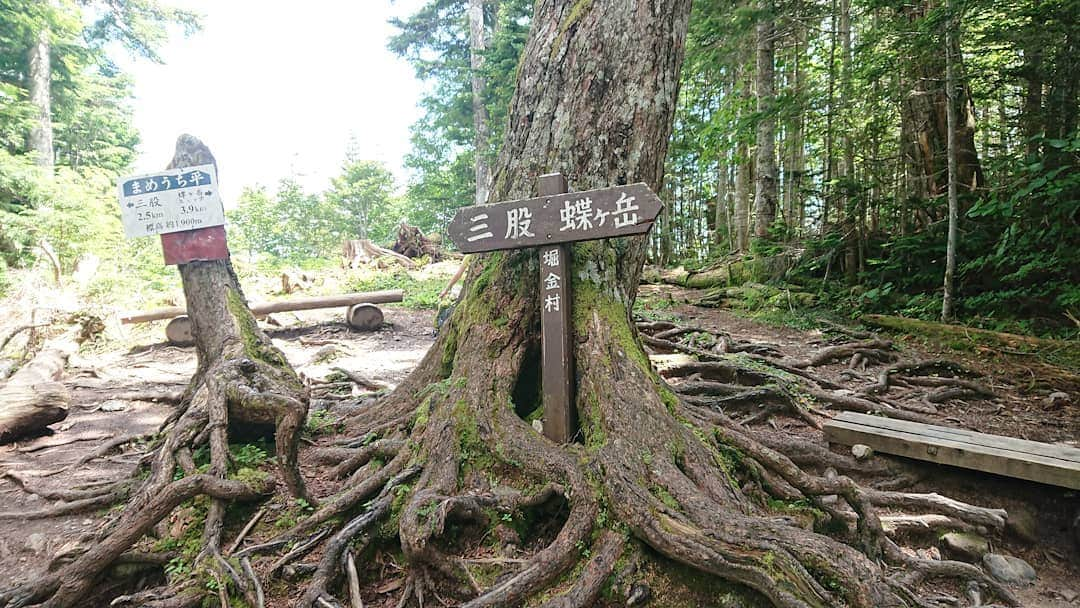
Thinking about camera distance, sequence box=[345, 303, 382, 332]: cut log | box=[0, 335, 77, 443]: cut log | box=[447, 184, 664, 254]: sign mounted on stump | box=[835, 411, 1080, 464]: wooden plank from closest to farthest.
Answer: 1. box=[447, 184, 664, 254]: sign mounted on stump
2. box=[835, 411, 1080, 464]: wooden plank
3. box=[0, 335, 77, 443]: cut log
4. box=[345, 303, 382, 332]: cut log

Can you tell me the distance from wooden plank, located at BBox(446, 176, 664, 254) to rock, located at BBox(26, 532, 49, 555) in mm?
2983

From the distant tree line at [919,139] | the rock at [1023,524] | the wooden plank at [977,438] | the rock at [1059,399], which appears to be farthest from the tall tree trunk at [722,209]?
the rock at [1023,524]

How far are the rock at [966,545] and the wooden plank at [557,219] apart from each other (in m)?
2.55

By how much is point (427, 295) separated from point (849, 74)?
34.4 ft

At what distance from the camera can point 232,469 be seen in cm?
313

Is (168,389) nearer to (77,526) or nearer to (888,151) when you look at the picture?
(77,526)

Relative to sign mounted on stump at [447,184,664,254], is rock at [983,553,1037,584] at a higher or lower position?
lower

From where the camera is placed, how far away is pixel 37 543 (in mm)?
3205

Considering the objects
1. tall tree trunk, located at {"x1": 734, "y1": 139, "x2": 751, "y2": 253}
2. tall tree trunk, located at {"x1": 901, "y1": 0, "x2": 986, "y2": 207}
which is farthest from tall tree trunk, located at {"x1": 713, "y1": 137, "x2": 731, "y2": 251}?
tall tree trunk, located at {"x1": 901, "y1": 0, "x2": 986, "y2": 207}

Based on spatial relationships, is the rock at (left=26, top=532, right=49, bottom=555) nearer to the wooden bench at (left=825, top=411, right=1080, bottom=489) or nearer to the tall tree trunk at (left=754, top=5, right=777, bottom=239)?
the wooden bench at (left=825, top=411, right=1080, bottom=489)

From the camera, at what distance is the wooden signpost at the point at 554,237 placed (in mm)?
2969

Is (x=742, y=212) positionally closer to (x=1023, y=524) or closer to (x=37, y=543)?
(x=1023, y=524)

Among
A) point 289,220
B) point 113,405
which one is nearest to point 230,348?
point 113,405

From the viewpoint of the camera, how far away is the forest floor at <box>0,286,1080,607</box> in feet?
9.87
